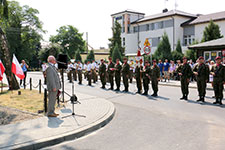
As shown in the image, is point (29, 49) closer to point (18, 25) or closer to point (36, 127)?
point (18, 25)

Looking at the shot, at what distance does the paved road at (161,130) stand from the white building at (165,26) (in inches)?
1103

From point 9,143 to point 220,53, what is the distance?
1997 centimetres

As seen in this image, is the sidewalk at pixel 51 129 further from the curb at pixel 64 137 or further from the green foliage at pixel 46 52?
the green foliage at pixel 46 52

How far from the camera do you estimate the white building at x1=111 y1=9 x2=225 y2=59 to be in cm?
3997

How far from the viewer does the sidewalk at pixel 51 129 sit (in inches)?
209

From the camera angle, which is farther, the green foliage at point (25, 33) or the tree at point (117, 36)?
the green foliage at point (25, 33)

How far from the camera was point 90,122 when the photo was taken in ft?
22.8


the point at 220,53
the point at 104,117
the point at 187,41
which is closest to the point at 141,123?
the point at 104,117

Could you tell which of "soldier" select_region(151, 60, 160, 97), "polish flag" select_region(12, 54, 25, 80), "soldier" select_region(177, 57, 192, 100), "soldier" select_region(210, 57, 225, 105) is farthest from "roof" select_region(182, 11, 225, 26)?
"polish flag" select_region(12, 54, 25, 80)

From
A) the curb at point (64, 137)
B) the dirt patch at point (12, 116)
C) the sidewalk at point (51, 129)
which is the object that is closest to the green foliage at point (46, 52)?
the dirt patch at point (12, 116)

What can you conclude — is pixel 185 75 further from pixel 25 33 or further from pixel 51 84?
pixel 25 33

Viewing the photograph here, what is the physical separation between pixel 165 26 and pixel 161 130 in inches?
1571

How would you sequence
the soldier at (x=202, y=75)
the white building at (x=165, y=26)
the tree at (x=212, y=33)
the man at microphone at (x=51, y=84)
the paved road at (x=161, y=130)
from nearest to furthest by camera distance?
the paved road at (x=161, y=130)
the man at microphone at (x=51, y=84)
the soldier at (x=202, y=75)
the tree at (x=212, y=33)
the white building at (x=165, y=26)

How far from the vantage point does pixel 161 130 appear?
6.38 m
